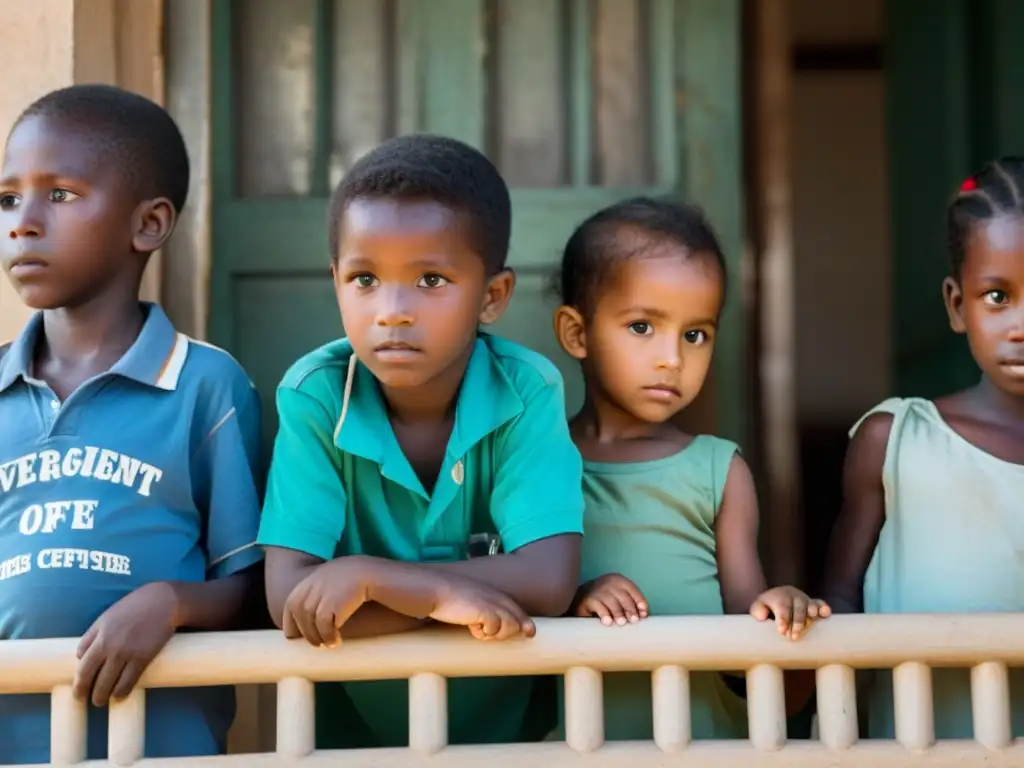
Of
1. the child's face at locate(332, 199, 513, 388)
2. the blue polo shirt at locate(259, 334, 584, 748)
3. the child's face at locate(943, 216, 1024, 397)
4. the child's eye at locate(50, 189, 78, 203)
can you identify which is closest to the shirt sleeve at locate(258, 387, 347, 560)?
the blue polo shirt at locate(259, 334, 584, 748)

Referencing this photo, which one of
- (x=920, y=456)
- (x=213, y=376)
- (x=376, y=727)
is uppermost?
(x=213, y=376)

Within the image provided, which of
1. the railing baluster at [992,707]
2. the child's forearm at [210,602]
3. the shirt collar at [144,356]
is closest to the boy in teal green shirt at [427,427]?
the child's forearm at [210,602]

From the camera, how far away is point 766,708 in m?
1.46

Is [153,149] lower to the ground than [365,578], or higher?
higher

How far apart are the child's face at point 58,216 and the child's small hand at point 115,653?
0.52m

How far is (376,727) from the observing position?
1.86 metres

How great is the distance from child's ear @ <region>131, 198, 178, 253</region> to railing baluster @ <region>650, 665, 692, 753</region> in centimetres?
99

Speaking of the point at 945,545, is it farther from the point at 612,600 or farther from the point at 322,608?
the point at 322,608

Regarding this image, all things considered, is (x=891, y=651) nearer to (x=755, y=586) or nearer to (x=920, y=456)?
(x=755, y=586)

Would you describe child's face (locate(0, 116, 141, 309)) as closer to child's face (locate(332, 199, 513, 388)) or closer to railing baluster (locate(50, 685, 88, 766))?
child's face (locate(332, 199, 513, 388))

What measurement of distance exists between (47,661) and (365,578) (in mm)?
361

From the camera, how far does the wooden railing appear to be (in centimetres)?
142

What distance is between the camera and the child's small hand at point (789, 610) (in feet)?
4.76

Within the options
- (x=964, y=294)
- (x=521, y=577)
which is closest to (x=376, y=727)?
(x=521, y=577)
